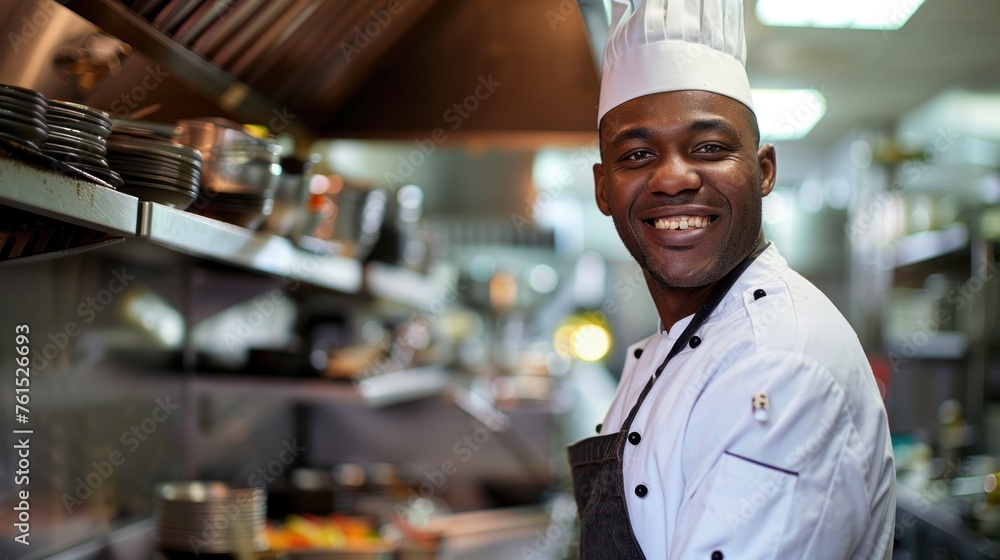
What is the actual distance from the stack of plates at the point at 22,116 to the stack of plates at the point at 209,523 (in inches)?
53.9

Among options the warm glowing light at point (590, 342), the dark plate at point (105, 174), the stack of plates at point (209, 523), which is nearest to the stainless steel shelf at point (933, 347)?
the warm glowing light at point (590, 342)

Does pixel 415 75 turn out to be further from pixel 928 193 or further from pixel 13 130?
pixel 928 193

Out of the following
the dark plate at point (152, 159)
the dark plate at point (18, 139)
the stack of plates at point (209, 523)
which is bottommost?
the stack of plates at point (209, 523)

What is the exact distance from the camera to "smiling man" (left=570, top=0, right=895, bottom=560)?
111cm

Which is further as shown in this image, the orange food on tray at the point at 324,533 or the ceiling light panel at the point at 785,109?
the ceiling light panel at the point at 785,109

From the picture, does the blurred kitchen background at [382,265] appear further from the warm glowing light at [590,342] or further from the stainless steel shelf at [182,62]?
the warm glowing light at [590,342]

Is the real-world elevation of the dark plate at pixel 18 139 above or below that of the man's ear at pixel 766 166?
below

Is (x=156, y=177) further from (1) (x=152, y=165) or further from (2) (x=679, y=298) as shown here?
(2) (x=679, y=298)

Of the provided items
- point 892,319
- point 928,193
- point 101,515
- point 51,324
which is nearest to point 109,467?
point 101,515

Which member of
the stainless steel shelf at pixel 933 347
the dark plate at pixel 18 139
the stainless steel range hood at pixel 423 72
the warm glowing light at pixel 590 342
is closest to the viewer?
the dark plate at pixel 18 139

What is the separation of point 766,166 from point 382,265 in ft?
7.32

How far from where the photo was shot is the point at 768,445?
111 centimetres

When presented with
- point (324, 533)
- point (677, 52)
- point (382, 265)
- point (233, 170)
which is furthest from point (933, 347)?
point (233, 170)

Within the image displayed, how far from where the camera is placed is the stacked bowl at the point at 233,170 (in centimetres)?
172
